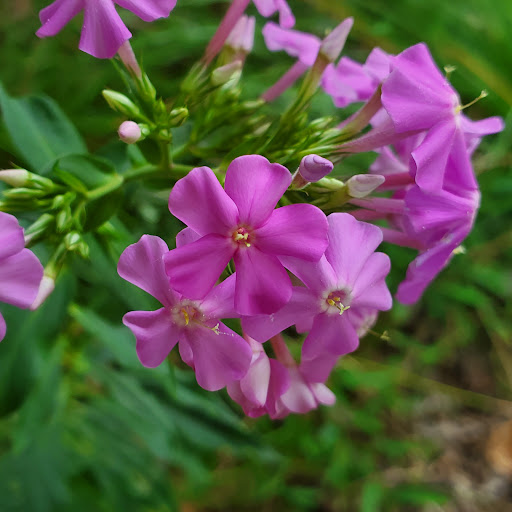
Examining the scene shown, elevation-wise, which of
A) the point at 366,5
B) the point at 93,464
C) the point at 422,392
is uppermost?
the point at 366,5

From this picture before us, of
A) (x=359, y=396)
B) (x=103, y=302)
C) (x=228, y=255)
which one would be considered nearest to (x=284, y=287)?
(x=228, y=255)

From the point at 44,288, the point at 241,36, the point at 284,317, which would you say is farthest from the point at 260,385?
the point at 241,36

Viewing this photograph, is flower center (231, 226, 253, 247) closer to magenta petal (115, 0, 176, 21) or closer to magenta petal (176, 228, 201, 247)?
magenta petal (176, 228, 201, 247)

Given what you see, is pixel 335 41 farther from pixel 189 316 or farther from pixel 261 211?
pixel 189 316

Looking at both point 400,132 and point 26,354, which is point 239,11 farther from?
point 26,354

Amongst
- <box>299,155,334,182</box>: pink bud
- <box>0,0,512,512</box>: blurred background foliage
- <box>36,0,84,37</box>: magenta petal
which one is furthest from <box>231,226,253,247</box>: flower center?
<box>0,0,512,512</box>: blurred background foliage

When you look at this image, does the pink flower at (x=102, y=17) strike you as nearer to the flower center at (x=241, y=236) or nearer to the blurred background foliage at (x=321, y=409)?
the flower center at (x=241, y=236)
